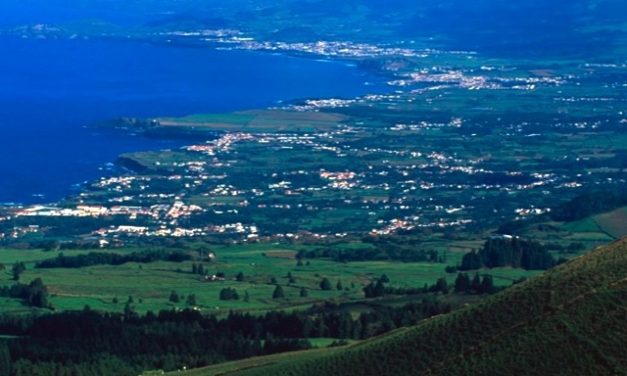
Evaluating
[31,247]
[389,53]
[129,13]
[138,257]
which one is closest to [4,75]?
[389,53]

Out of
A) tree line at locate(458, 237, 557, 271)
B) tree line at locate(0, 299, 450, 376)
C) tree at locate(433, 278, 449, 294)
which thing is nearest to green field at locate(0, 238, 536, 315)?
tree line at locate(458, 237, 557, 271)

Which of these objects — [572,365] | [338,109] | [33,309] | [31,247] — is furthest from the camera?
[338,109]

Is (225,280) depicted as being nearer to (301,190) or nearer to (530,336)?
(301,190)

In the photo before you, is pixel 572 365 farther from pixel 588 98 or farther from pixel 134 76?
pixel 134 76

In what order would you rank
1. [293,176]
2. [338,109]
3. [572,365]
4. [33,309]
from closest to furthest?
[572,365], [33,309], [293,176], [338,109]

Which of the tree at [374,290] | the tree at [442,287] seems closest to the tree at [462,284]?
the tree at [442,287]

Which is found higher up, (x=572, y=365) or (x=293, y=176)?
(x=293, y=176)

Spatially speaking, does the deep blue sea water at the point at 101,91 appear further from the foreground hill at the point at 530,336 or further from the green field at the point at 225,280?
the foreground hill at the point at 530,336
